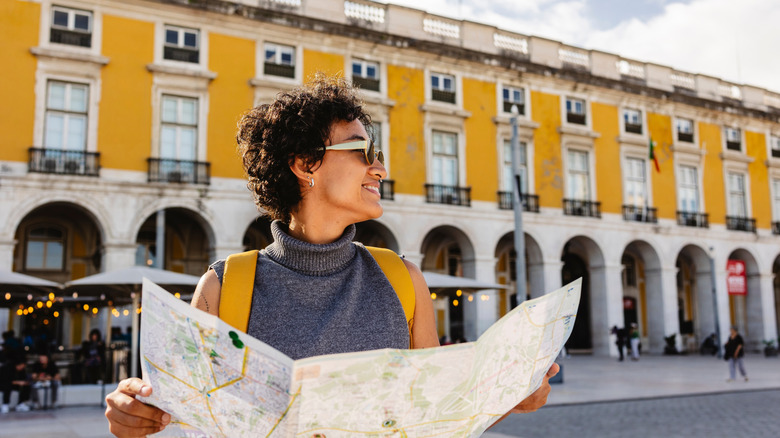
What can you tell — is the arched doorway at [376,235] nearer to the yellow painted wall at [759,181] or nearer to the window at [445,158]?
the window at [445,158]

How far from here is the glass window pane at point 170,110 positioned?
1892 cm

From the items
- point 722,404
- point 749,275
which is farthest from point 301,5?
point 749,275

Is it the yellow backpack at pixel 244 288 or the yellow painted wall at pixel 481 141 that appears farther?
the yellow painted wall at pixel 481 141

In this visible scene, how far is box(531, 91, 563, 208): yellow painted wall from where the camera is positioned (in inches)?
974

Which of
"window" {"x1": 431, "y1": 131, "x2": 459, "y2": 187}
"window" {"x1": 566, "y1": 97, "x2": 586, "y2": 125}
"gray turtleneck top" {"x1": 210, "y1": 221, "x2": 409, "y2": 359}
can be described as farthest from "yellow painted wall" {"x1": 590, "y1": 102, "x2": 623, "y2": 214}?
"gray turtleneck top" {"x1": 210, "y1": 221, "x2": 409, "y2": 359}

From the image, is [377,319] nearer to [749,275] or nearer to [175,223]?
[175,223]

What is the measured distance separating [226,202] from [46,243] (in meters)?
5.82

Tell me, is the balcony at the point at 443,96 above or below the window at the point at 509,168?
above

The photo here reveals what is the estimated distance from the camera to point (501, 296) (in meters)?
27.4

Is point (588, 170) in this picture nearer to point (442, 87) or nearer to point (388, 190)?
point (442, 87)

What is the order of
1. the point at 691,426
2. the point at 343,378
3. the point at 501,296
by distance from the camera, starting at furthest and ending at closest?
the point at 501,296, the point at 691,426, the point at 343,378

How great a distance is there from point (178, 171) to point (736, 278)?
22.6m

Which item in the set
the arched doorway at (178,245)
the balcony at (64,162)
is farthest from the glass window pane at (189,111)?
the arched doorway at (178,245)

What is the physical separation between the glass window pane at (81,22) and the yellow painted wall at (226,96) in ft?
11.0
